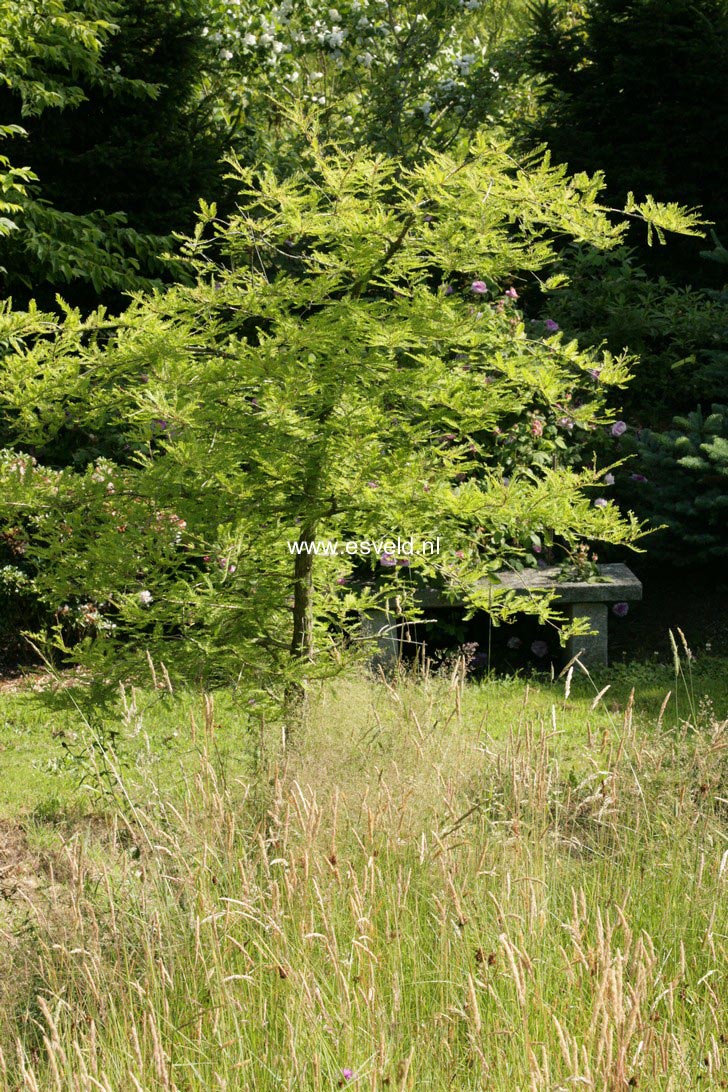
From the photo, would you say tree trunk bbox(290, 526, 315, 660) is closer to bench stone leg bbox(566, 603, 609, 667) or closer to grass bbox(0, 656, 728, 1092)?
grass bbox(0, 656, 728, 1092)

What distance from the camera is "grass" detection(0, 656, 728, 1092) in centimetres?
206

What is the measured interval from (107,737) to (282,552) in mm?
935

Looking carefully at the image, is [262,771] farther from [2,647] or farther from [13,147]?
[13,147]

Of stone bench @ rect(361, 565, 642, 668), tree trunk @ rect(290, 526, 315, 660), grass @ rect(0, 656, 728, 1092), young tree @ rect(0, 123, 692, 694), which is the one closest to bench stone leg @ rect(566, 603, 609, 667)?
stone bench @ rect(361, 565, 642, 668)

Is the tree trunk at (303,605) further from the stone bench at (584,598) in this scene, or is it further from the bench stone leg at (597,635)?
the bench stone leg at (597,635)

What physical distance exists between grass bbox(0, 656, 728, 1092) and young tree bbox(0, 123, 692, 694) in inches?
21.6

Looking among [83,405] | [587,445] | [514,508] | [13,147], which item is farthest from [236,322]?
[13,147]

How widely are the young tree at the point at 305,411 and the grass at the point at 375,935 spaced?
0.55 metres

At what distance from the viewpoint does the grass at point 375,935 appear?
206cm

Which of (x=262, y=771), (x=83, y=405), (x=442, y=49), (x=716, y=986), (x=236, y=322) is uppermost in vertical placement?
(x=442, y=49)

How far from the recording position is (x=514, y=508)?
11.7 feet

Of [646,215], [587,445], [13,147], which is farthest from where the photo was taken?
[13,147]

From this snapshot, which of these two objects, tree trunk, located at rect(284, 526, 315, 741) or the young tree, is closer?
the young tree

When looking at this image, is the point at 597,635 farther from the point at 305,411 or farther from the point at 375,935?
the point at 375,935
